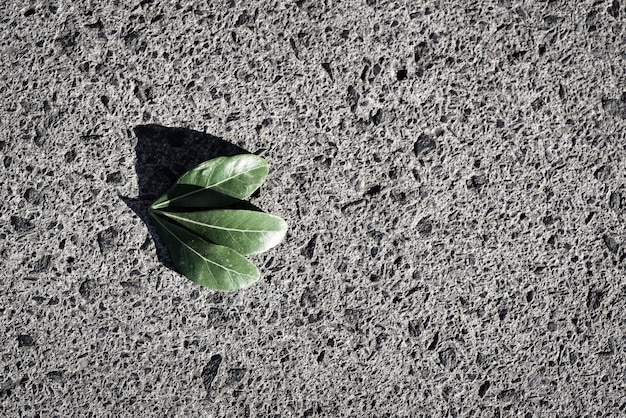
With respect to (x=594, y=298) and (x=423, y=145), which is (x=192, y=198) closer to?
(x=423, y=145)

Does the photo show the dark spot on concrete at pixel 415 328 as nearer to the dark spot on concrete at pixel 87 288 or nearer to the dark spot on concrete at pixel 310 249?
the dark spot on concrete at pixel 310 249

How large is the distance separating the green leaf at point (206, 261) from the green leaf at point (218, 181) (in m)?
0.09

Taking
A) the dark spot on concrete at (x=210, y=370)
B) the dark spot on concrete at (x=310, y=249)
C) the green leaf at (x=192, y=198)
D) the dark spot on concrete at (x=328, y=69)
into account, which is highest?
the dark spot on concrete at (x=328, y=69)

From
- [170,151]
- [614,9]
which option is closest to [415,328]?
[170,151]

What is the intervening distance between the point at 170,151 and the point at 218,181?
0.70ft

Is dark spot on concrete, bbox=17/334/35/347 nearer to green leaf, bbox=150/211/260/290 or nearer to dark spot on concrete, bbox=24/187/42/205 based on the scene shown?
dark spot on concrete, bbox=24/187/42/205

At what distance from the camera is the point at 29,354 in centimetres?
191

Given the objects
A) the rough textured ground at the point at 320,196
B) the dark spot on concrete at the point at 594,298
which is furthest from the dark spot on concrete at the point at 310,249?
the dark spot on concrete at the point at 594,298

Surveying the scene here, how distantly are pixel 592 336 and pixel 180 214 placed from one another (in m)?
1.38

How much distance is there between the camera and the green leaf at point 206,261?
1.77 meters

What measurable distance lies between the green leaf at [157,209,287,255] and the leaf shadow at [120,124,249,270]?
0.18 meters

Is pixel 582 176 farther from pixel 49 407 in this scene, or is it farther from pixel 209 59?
pixel 49 407

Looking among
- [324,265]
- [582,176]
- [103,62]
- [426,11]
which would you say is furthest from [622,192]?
[103,62]

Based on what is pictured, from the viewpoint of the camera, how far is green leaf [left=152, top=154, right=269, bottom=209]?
69.6 inches
